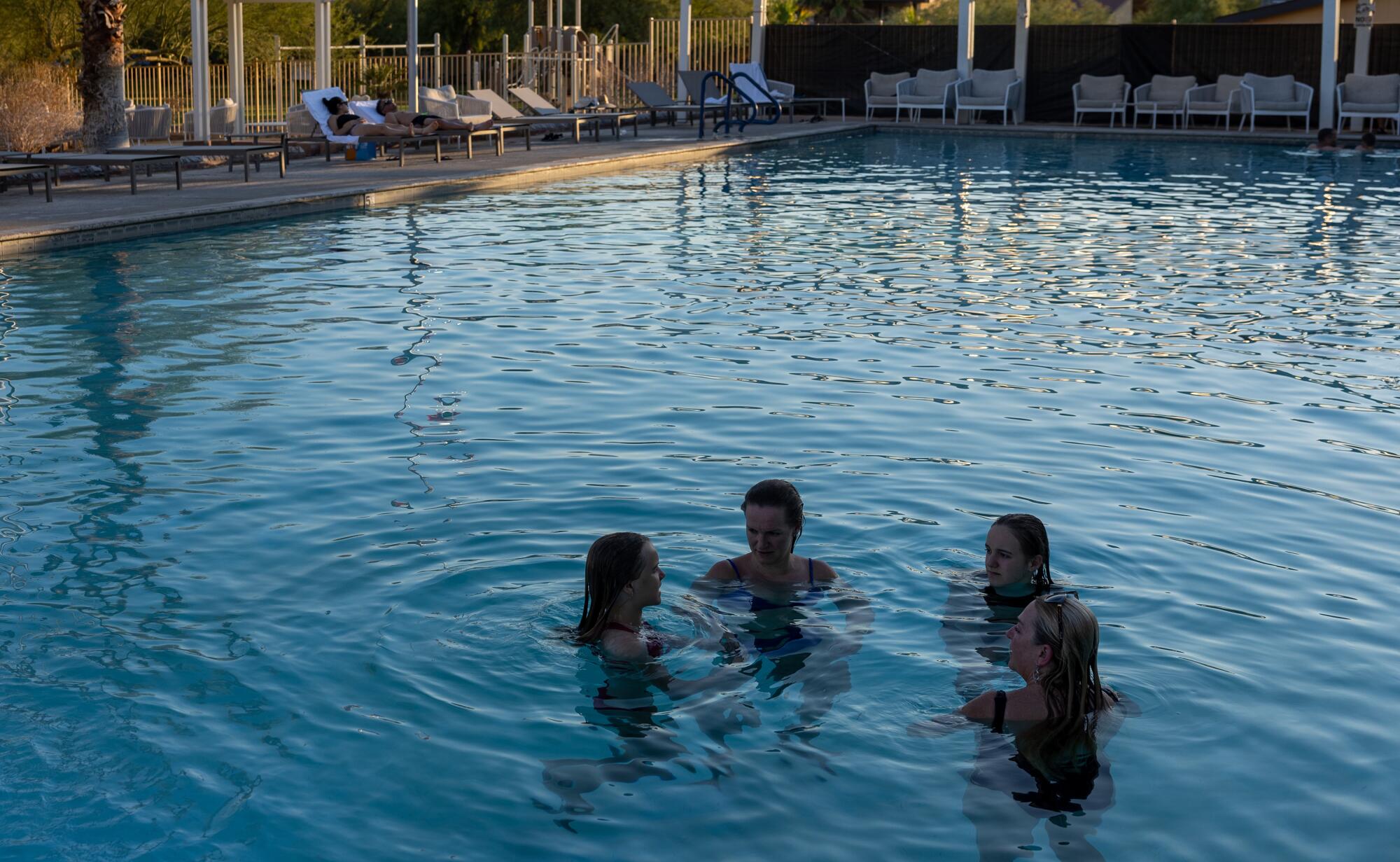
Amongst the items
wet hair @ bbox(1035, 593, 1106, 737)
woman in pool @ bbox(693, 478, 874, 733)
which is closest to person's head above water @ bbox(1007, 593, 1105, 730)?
wet hair @ bbox(1035, 593, 1106, 737)

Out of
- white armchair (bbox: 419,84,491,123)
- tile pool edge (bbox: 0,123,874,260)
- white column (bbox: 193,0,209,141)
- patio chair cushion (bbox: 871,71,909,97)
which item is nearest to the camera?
tile pool edge (bbox: 0,123,874,260)

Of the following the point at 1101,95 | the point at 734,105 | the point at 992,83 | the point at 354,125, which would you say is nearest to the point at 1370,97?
the point at 1101,95

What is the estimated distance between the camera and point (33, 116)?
59.7ft

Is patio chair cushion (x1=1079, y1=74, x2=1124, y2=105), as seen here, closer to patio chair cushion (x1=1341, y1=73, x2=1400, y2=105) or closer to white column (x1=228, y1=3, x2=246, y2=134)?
patio chair cushion (x1=1341, y1=73, x2=1400, y2=105)

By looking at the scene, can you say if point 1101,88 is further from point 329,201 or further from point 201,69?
point 329,201

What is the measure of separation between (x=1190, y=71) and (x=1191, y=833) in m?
26.5

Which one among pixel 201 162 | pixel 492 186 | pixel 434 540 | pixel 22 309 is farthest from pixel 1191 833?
pixel 201 162

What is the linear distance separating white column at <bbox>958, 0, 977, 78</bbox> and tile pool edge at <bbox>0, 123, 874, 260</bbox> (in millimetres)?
6992

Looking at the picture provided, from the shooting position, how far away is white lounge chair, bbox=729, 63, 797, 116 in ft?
88.2

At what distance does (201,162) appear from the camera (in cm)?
1914

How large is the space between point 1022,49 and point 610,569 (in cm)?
2672

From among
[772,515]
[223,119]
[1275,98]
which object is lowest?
[772,515]

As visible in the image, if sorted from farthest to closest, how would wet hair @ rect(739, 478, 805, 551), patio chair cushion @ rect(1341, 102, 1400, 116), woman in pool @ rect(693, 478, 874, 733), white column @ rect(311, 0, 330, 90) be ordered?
patio chair cushion @ rect(1341, 102, 1400, 116), white column @ rect(311, 0, 330, 90), wet hair @ rect(739, 478, 805, 551), woman in pool @ rect(693, 478, 874, 733)

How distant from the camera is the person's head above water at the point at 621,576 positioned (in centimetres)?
425
